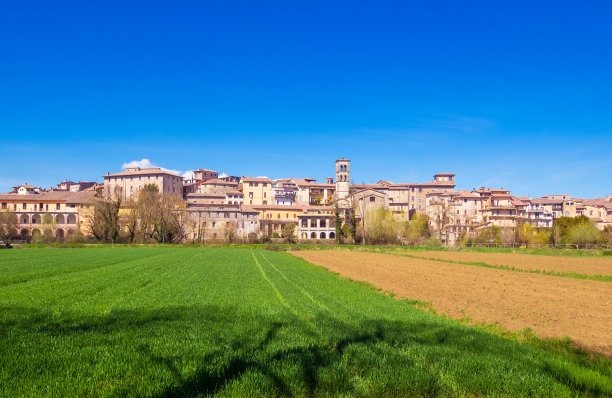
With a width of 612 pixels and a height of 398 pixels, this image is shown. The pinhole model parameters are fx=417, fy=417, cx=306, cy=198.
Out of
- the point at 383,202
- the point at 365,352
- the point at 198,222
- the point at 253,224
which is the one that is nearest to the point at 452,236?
the point at 383,202

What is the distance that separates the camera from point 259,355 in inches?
327

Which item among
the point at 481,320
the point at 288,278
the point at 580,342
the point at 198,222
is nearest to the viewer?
the point at 580,342

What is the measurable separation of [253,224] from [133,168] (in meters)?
64.0

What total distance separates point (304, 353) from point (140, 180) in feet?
497

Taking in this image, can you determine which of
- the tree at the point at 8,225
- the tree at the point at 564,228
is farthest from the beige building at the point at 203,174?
→ the tree at the point at 564,228

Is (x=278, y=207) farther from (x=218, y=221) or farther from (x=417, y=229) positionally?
(x=417, y=229)

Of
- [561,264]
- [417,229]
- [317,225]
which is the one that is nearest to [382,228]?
[417,229]

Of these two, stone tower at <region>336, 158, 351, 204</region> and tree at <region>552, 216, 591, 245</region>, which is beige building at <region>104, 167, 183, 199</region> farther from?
tree at <region>552, 216, 591, 245</region>

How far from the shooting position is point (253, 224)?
118 metres

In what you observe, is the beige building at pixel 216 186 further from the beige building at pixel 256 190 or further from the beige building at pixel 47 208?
the beige building at pixel 47 208

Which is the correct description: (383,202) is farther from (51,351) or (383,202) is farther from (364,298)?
(51,351)

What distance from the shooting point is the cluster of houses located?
377ft

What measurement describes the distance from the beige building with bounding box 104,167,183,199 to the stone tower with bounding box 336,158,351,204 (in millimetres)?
55213

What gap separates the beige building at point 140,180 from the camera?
145m
